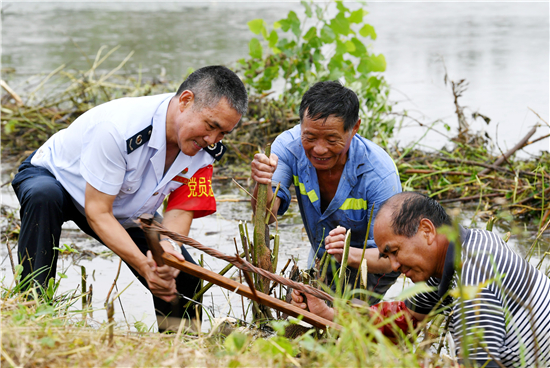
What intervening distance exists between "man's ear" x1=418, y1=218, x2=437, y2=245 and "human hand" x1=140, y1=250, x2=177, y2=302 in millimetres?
1087

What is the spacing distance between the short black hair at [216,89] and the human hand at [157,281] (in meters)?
0.73

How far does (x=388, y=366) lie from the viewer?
1.69 m

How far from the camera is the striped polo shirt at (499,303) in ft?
6.66

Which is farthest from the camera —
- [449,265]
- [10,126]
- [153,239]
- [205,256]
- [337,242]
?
[10,126]

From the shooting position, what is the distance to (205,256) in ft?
13.9

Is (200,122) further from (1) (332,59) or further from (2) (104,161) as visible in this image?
(1) (332,59)

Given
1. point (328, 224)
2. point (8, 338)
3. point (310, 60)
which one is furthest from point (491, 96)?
point (8, 338)

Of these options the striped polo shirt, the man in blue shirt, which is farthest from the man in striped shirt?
the man in blue shirt

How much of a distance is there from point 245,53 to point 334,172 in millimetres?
7300

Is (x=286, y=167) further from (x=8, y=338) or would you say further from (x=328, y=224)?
(x=8, y=338)

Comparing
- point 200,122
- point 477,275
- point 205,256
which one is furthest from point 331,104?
point 205,256

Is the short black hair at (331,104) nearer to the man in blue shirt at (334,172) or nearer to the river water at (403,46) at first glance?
the man in blue shirt at (334,172)

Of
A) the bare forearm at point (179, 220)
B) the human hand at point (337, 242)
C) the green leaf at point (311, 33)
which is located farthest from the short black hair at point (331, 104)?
the green leaf at point (311, 33)

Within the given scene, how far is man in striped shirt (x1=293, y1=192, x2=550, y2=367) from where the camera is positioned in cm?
204
